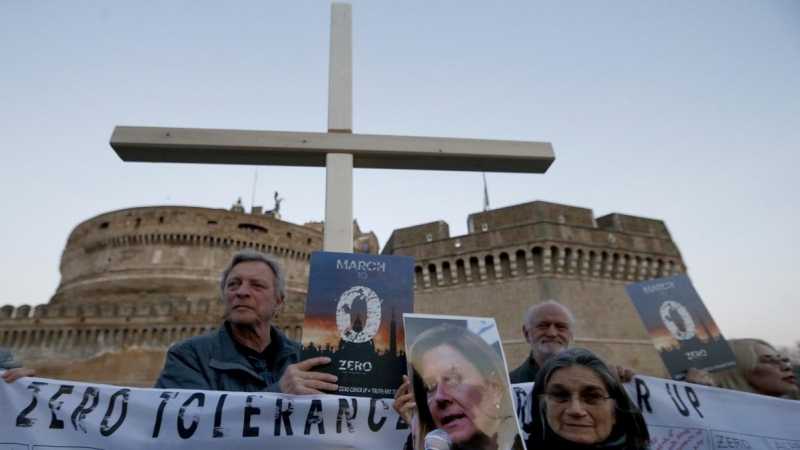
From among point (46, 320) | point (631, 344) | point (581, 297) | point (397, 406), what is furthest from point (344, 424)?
point (46, 320)

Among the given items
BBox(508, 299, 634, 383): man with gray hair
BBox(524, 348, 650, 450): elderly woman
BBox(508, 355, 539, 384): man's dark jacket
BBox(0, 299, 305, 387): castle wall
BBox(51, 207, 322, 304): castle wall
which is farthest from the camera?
BBox(51, 207, 322, 304): castle wall

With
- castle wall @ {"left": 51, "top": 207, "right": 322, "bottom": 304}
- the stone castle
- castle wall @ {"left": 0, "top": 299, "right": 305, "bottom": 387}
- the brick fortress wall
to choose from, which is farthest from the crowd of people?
castle wall @ {"left": 51, "top": 207, "right": 322, "bottom": 304}

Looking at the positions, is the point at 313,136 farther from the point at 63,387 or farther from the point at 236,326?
the point at 63,387

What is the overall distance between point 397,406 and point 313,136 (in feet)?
5.64

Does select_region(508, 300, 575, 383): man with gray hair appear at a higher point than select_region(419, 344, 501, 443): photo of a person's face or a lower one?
higher

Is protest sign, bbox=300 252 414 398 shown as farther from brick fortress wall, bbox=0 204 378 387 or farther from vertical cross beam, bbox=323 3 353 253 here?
brick fortress wall, bbox=0 204 378 387

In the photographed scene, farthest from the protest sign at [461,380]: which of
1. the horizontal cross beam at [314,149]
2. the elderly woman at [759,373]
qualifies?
the elderly woman at [759,373]

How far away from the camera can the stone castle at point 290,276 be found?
1360 cm

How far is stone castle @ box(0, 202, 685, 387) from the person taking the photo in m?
13.6

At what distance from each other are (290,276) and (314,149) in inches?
1191

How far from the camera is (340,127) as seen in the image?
285 cm

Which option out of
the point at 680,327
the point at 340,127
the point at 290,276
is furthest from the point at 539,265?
the point at 290,276

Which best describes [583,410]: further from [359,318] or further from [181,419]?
[181,419]

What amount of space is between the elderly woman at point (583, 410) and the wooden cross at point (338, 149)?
135 cm
